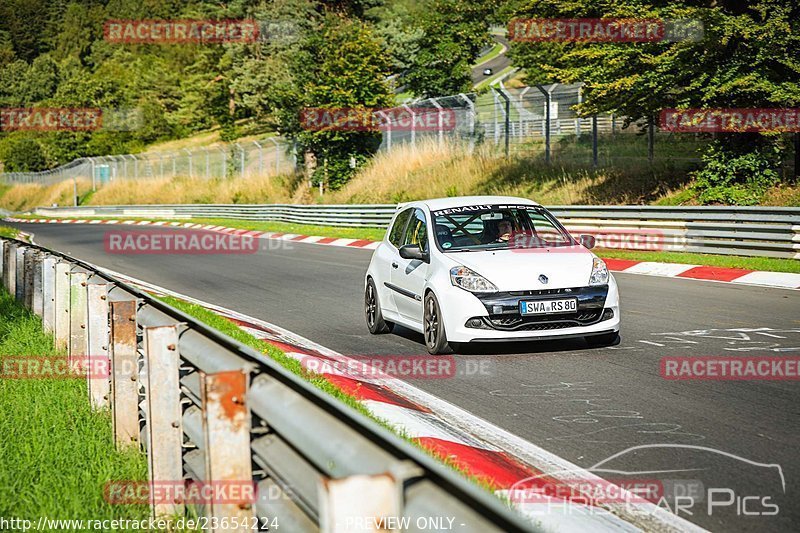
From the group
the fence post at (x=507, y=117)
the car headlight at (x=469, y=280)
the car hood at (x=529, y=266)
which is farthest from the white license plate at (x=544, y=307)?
the fence post at (x=507, y=117)

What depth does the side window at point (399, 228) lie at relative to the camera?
36.8ft

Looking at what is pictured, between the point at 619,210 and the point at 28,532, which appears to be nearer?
the point at 28,532

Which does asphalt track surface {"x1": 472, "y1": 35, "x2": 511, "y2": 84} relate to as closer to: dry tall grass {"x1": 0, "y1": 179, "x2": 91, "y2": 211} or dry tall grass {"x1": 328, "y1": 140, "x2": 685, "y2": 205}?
dry tall grass {"x1": 0, "y1": 179, "x2": 91, "y2": 211}

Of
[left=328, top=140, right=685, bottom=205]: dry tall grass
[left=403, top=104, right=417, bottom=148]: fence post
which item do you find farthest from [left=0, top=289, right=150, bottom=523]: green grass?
[left=403, top=104, right=417, bottom=148]: fence post

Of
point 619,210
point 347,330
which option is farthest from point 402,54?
point 347,330

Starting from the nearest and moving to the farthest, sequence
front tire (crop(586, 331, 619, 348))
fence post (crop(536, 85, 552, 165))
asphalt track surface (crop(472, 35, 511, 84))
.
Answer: front tire (crop(586, 331, 619, 348)) < fence post (crop(536, 85, 552, 165)) < asphalt track surface (crop(472, 35, 511, 84))

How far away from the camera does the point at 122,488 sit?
482cm

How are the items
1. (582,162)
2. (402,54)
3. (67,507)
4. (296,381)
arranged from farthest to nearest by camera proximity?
(402,54) < (582,162) < (67,507) < (296,381)

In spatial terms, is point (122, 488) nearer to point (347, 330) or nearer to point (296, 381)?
point (296, 381)

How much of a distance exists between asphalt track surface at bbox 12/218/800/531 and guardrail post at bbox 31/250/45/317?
9.38 ft

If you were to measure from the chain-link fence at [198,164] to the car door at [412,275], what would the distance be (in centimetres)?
3832

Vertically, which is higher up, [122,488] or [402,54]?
[402,54]

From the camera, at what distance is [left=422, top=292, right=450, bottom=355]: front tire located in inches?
371

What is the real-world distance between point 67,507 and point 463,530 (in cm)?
291
